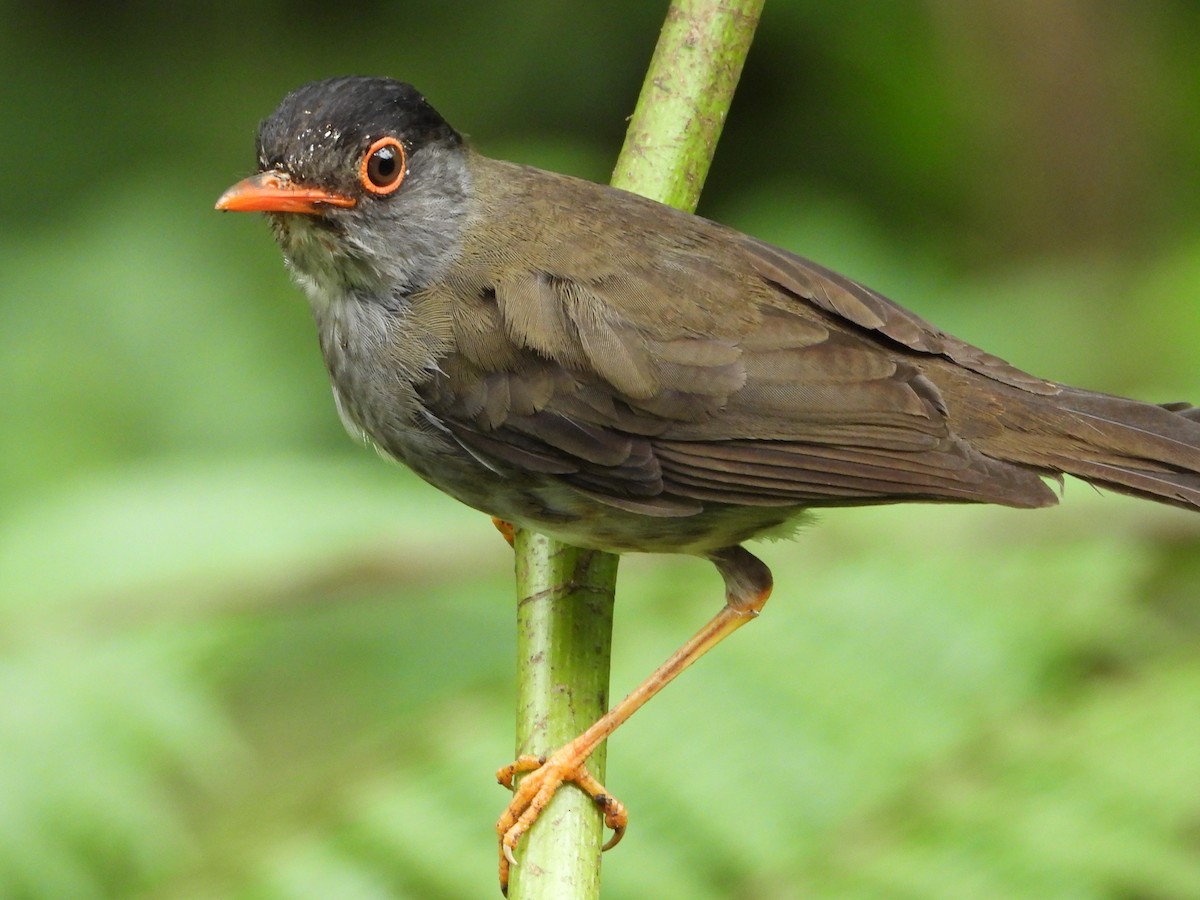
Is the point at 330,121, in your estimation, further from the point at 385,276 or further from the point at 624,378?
the point at 624,378

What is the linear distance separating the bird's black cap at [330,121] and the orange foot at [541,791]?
1290 millimetres

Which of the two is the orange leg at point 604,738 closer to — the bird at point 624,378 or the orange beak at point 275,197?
the bird at point 624,378

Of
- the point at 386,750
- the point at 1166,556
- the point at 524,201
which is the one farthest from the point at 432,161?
the point at 1166,556

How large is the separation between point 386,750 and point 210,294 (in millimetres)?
2512

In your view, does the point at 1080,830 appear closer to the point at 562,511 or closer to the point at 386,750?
the point at 562,511

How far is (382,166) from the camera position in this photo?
3.33 meters

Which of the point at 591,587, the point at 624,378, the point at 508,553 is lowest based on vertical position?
the point at 591,587

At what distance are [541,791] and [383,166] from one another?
1388 millimetres

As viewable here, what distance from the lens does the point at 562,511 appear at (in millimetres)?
3180

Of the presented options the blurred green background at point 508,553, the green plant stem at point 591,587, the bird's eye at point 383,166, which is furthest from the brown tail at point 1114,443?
the bird's eye at point 383,166

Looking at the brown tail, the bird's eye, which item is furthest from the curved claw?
the brown tail

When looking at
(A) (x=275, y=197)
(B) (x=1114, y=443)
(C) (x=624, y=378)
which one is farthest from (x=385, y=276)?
(B) (x=1114, y=443)

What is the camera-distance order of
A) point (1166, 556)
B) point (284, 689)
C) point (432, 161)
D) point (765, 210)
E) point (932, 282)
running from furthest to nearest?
point (765, 210)
point (932, 282)
point (284, 689)
point (1166, 556)
point (432, 161)

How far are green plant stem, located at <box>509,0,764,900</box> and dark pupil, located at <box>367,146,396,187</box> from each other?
48 cm
